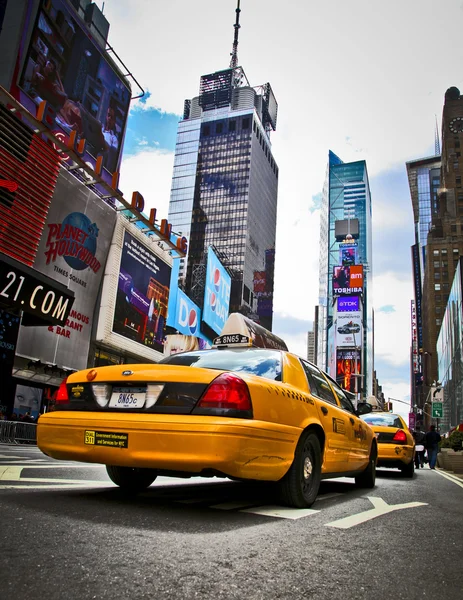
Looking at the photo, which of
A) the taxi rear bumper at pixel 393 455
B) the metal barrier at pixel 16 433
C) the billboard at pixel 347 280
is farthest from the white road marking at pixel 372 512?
the billboard at pixel 347 280

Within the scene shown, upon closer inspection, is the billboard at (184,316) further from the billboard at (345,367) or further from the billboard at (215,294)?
the billboard at (345,367)

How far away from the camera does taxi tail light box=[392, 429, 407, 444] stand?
9.73 meters

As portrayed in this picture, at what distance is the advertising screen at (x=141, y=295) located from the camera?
33.1 m

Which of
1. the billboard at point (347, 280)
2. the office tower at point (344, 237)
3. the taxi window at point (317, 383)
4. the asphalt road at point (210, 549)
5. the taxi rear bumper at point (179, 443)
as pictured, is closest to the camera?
the asphalt road at point (210, 549)

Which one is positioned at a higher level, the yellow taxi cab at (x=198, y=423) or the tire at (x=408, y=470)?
the yellow taxi cab at (x=198, y=423)

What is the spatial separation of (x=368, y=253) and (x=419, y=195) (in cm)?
3849

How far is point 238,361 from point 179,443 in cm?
123

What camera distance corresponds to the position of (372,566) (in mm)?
2164

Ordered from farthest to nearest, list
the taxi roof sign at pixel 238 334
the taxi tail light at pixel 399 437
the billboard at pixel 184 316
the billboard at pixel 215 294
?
the billboard at pixel 215 294 → the billboard at pixel 184 316 → the taxi roof sign at pixel 238 334 → the taxi tail light at pixel 399 437

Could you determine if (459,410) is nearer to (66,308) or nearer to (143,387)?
(66,308)

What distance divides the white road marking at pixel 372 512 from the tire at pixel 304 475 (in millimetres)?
404

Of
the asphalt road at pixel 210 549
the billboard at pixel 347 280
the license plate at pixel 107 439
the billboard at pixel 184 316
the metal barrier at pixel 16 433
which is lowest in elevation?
the metal barrier at pixel 16 433

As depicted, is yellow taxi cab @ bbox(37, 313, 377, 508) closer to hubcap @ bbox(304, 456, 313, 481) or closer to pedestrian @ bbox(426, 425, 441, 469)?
hubcap @ bbox(304, 456, 313, 481)

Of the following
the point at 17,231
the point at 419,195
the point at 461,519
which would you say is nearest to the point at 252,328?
the point at 17,231
